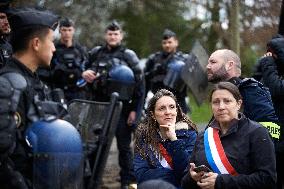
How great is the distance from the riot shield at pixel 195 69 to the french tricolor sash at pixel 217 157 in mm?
5114

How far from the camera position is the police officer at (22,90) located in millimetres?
3311

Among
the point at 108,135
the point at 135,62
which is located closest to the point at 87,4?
the point at 135,62

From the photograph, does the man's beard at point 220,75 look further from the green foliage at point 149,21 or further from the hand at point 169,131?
the green foliage at point 149,21

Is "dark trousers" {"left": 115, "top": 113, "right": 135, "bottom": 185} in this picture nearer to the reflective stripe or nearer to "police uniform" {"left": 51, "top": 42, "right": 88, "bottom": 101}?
"police uniform" {"left": 51, "top": 42, "right": 88, "bottom": 101}

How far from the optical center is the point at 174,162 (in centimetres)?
467

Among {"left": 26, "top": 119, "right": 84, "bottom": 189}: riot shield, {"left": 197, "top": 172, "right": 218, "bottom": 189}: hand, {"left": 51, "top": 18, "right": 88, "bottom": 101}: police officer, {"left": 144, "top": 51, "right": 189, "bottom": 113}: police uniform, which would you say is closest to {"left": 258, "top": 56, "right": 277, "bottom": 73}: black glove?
{"left": 197, "top": 172, "right": 218, "bottom": 189}: hand

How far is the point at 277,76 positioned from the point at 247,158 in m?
1.76

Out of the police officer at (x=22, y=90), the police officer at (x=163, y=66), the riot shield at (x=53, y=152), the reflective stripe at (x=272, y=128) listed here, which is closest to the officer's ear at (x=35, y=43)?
the police officer at (x=22, y=90)

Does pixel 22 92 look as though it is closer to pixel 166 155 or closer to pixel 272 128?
pixel 166 155

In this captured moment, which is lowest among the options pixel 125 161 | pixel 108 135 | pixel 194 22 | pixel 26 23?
pixel 125 161

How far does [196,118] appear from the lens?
19375mm

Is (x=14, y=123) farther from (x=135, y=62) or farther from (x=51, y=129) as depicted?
(x=135, y=62)

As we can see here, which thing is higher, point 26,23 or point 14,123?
point 26,23

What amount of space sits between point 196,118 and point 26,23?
15.8 metres
